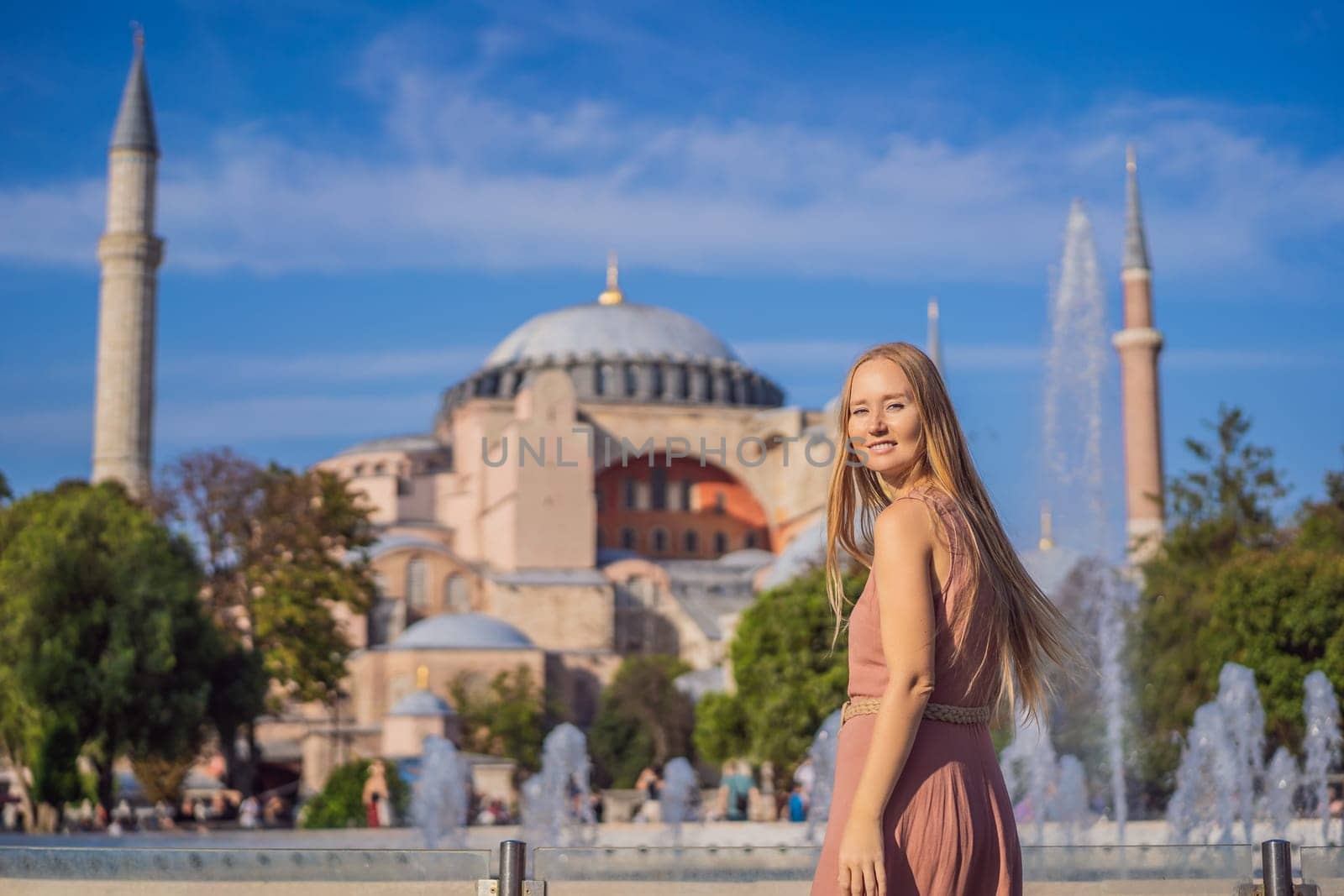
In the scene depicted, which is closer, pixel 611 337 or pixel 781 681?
pixel 781 681

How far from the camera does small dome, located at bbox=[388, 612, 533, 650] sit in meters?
39.9

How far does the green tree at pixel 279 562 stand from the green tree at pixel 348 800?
2.43 meters

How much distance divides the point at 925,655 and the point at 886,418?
1.36 feet

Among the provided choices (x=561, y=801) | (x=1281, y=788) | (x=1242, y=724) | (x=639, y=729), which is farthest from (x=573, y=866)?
(x=639, y=729)

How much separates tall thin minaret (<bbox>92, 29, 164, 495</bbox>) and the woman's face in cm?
3587

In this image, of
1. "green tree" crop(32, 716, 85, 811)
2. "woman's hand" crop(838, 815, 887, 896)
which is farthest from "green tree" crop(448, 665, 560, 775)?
"woman's hand" crop(838, 815, 887, 896)

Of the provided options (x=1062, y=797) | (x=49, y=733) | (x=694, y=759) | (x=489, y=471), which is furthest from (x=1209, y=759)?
(x=489, y=471)

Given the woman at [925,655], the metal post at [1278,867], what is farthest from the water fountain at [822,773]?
the woman at [925,655]

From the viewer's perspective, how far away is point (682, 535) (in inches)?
2037

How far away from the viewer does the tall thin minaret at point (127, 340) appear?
37344 millimetres

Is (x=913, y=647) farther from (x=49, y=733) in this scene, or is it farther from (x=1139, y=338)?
(x=1139, y=338)

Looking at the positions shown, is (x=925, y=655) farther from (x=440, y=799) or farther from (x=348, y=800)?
(x=348, y=800)

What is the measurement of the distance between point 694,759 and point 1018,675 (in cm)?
3658

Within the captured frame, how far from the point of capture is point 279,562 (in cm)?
2800
